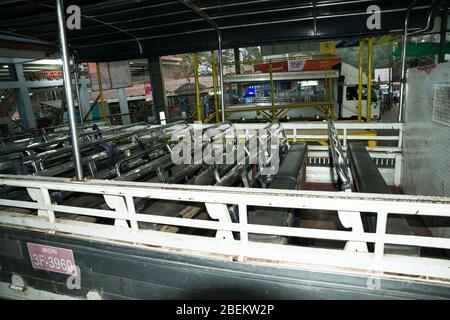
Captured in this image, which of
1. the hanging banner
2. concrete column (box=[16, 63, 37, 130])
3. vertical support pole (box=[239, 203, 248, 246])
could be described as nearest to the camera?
vertical support pole (box=[239, 203, 248, 246])

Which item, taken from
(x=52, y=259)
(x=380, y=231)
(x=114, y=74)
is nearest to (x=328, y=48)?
(x=114, y=74)

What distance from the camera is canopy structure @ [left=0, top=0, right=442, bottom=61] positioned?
4.12m

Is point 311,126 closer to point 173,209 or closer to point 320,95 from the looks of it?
point 173,209

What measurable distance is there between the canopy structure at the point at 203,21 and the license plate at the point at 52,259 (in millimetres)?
2915

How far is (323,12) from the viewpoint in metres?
4.52

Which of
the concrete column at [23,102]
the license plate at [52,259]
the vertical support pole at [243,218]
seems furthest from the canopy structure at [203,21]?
the concrete column at [23,102]

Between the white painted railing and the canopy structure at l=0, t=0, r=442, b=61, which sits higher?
the canopy structure at l=0, t=0, r=442, b=61

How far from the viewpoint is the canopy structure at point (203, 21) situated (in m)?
4.12

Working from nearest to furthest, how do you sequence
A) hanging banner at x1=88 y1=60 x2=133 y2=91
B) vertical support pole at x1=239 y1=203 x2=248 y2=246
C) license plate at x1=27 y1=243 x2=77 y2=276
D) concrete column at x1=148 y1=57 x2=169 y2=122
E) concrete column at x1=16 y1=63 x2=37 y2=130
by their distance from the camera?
vertical support pole at x1=239 y1=203 x2=248 y2=246 → license plate at x1=27 y1=243 x2=77 y2=276 → hanging banner at x1=88 y1=60 x2=133 y2=91 → concrete column at x1=148 y1=57 x2=169 y2=122 → concrete column at x1=16 y1=63 x2=37 y2=130

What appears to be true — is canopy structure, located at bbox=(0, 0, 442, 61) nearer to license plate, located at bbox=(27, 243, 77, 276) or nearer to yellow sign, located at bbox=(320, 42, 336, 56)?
license plate, located at bbox=(27, 243, 77, 276)

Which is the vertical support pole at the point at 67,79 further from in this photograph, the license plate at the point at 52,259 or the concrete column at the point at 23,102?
the concrete column at the point at 23,102

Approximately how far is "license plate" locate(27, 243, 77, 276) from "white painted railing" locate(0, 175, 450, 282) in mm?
183

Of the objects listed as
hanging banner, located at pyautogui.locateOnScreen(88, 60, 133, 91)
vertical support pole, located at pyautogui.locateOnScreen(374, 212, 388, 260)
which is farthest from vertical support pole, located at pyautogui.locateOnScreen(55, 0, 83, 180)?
hanging banner, located at pyautogui.locateOnScreen(88, 60, 133, 91)
